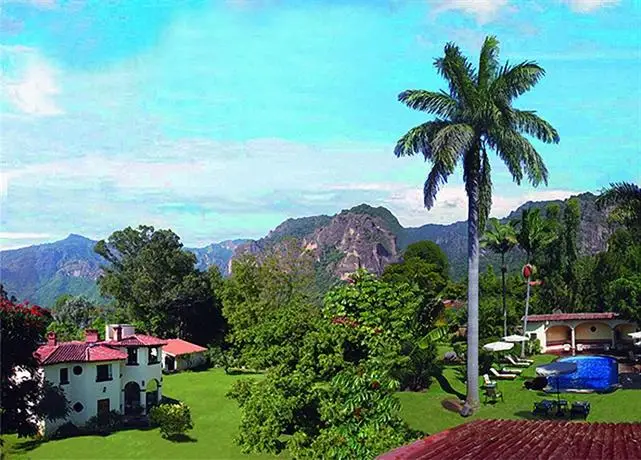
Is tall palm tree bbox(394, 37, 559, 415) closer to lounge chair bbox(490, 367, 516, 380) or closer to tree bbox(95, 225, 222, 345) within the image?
lounge chair bbox(490, 367, 516, 380)

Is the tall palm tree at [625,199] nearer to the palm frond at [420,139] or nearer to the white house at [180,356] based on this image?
the palm frond at [420,139]

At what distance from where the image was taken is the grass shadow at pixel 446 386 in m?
27.6

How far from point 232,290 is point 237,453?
94.7ft

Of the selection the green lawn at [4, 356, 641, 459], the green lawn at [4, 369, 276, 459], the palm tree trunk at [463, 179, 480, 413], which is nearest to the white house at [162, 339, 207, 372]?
the green lawn at [4, 369, 276, 459]

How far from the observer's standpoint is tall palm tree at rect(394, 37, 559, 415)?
24.8m

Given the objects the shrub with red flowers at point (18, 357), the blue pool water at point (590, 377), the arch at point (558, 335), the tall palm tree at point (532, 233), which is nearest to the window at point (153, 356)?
the shrub with red flowers at point (18, 357)

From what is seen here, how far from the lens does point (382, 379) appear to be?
1168 centimetres

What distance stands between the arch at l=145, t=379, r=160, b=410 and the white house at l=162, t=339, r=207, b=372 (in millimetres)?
12059

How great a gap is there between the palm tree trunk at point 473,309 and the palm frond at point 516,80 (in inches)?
138

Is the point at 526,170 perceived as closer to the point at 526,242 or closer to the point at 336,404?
the point at 526,242

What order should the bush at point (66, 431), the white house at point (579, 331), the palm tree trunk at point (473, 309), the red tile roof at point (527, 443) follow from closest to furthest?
the red tile roof at point (527, 443) < the palm tree trunk at point (473, 309) < the bush at point (66, 431) < the white house at point (579, 331)

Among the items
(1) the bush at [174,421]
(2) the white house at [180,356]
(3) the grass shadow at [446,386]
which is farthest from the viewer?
(2) the white house at [180,356]

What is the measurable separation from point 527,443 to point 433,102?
1940cm

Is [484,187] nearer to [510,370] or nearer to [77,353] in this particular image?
[510,370]
